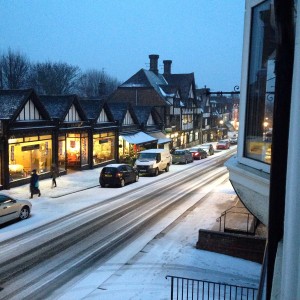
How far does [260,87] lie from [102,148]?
30616 millimetres

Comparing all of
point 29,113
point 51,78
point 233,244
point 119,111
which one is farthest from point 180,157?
point 51,78

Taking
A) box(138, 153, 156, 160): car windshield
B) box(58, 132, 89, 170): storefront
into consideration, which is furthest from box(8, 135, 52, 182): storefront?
box(138, 153, 156, 160): car windshield

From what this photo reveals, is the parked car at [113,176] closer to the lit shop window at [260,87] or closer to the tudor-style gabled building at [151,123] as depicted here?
the tudor-style gabled building at [151,123]

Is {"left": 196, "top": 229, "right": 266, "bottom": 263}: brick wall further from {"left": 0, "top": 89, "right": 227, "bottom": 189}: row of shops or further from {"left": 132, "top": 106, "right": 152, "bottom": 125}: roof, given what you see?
{"left": 132, "top": 106, "right": 152, "bottom": 125}: roof

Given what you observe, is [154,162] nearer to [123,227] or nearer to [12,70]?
[123,227]

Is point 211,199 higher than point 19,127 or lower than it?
lower

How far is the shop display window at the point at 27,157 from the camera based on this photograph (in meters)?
25.1

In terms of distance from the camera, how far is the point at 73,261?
1211cm

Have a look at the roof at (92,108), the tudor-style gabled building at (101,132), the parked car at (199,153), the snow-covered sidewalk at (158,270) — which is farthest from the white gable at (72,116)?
the snow-covered sidewalk at (158,270)

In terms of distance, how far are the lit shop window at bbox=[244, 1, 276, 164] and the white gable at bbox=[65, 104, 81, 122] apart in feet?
84.9

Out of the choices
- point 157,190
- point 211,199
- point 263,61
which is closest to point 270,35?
point 263,61

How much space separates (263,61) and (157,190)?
64.5 feet

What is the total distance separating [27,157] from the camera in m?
26.7

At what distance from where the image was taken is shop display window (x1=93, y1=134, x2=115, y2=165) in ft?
115
